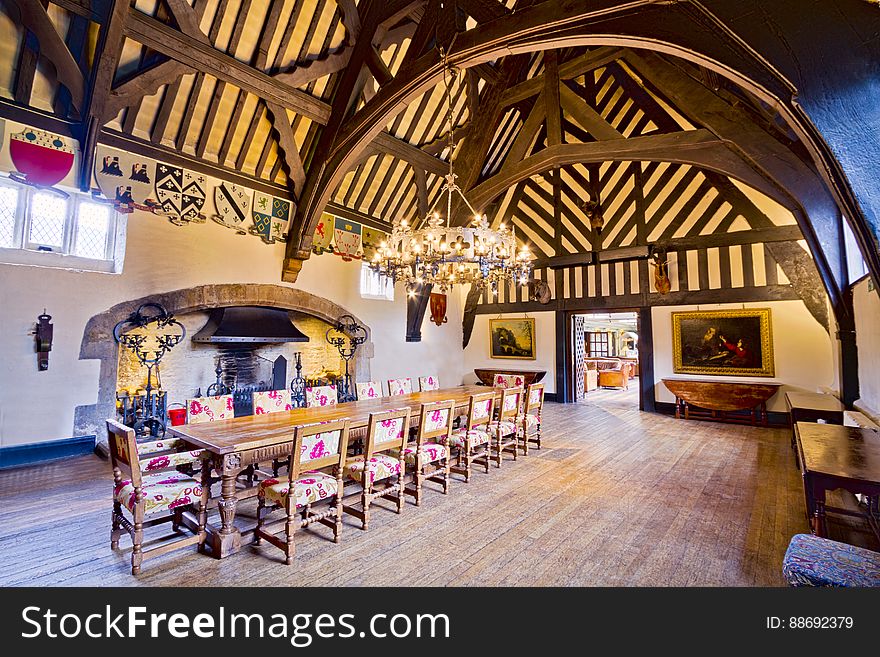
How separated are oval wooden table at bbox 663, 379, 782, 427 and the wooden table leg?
7509 millimetres

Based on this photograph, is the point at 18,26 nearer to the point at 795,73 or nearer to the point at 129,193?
the point at 129,193

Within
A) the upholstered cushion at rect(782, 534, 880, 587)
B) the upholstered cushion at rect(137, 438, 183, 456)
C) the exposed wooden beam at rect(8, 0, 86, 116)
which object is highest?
the exposed wooden beam at rect(8, 0, 86, 116)

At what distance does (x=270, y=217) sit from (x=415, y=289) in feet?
8.94

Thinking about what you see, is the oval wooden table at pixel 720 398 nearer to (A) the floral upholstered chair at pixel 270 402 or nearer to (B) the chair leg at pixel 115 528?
(A) the floral upholstered chair at pixel 270 402

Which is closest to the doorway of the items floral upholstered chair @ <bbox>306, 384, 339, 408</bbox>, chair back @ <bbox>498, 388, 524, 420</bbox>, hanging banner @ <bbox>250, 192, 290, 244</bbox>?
chair back @ <bbox>498, 388, 524, 420</bbox>

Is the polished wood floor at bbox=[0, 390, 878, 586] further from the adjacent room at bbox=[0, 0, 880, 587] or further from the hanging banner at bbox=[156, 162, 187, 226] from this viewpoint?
the hanging banner at bbox=[156, 162, 187, 226]

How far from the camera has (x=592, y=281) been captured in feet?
29.2

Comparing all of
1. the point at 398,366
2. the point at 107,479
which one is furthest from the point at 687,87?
the point at 107,479

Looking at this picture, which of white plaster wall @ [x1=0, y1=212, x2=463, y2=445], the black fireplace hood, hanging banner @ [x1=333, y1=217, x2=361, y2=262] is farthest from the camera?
hanging banner @ [x1=333, y1=217, x2=361, y2=262]

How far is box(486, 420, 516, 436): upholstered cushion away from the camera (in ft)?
14.5

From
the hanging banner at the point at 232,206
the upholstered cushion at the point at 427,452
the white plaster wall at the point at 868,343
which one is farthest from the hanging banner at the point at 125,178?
the white plaster wall at the point at 868,343

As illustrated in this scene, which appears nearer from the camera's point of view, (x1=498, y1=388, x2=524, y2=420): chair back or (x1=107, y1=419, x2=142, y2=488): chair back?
(x1=107, y1=419, x2=142, y2=488): chair back

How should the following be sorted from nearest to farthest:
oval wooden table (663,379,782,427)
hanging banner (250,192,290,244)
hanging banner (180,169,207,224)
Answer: hanging banner (180,169,207,224) < hanging banner (250,192,290,244) < oval wooden table (663,379,782,427)

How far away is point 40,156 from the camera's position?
439cm
